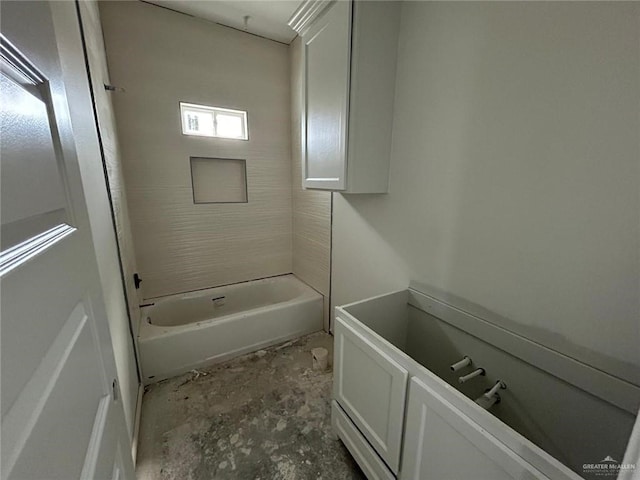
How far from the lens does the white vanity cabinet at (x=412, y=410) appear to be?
0.69m

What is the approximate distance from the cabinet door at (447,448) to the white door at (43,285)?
0.89 metres

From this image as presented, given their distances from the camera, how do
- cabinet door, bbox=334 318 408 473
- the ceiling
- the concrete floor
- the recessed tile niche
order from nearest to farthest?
cabinet door, bbox=334 318 408 473 < the concrete floor < the ceiling < the recessed tile niche

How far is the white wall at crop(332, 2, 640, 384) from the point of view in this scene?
0.83 meters

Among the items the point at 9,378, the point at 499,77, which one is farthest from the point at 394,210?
the point at 9,378

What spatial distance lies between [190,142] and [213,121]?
31 centimetres

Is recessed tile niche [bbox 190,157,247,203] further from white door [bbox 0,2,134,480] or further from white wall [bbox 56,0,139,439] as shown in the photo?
white door [bbox 0,2,134,480]

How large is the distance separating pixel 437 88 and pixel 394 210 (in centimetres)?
68

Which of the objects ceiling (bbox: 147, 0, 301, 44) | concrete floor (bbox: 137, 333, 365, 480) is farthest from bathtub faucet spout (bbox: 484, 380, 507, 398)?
ceiling (bbox: 147, 0, 301, 44)

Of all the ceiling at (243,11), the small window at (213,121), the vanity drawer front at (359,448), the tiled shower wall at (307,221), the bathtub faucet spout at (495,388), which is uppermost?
the ceiling at (243,11)

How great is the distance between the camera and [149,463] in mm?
1338

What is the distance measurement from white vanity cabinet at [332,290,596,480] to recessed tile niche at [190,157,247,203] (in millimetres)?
1942

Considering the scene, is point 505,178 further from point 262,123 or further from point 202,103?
point 202,103

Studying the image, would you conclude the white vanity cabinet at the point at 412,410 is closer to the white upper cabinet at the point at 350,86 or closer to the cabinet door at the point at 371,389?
the cabinet door at the point at 371,389

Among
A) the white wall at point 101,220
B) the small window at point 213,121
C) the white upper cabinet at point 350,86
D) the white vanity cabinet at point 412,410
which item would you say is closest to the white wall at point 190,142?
the small window at point 213,121
